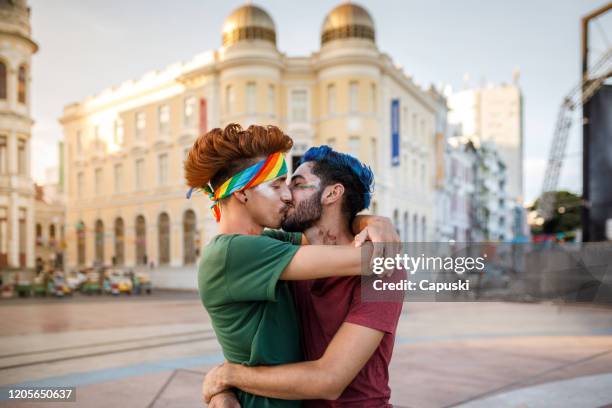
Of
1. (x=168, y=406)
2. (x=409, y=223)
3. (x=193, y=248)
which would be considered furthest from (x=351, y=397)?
(x=409, y=223)

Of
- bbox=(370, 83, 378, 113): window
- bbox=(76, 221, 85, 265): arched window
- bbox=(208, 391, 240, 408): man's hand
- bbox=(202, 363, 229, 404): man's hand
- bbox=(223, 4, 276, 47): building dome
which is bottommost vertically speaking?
bbox=(76, 221, 85, 265): arched window

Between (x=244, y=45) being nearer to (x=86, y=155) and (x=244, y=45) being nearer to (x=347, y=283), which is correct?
(x=86, y=155)

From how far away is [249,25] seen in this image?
105 ft

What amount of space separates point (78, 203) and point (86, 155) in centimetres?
375

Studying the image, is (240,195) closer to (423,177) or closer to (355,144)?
(355,144)

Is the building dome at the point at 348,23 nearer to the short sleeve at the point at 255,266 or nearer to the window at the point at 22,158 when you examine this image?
the window at the point at 22,158

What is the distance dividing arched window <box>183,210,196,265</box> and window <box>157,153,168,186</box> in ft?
10.7

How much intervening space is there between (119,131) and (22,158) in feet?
36.6

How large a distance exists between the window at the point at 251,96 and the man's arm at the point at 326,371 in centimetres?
3047

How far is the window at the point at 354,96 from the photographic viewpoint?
32106 millimetres

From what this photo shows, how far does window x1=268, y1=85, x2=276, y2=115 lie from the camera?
32.3 metres

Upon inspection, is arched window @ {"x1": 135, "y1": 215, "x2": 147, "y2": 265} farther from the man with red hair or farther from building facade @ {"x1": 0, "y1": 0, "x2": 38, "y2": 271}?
the man with red hair

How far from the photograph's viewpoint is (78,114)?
142 ft

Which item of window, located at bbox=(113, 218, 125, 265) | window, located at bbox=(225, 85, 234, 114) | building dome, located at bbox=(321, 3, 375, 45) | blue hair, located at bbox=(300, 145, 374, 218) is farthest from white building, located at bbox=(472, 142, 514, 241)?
blue hair, located at bbox=(300, 145, 374, 218)
